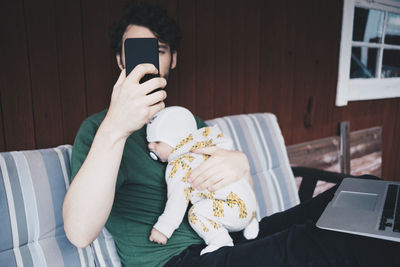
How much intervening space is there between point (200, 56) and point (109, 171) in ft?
4.24

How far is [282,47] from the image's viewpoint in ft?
7.89

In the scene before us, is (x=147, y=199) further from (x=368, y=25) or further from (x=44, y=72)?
(x=368, y=25)

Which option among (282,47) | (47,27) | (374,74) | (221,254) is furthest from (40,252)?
(374,74)

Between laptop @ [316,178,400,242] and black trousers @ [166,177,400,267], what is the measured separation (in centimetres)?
3

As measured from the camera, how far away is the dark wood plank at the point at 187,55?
1.80 meters

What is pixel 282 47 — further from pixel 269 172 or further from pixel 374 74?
pixel 374 74

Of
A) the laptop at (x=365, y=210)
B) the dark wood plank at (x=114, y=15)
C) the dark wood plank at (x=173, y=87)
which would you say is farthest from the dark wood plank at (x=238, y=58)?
the laptop at (x=365, y=210)

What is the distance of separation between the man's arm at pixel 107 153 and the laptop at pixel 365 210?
62cm

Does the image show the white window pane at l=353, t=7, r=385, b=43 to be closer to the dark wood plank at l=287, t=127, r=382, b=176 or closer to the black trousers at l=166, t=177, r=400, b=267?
the dark wood plank at l=287, t=127, r=382, b=176

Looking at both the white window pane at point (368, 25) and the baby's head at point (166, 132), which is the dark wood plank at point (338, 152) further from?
the baby's head at point (166, 132)

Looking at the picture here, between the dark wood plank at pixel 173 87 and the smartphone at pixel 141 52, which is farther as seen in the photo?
the dark wood plank at pixel 173 87

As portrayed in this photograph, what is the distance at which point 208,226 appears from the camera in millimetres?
1036

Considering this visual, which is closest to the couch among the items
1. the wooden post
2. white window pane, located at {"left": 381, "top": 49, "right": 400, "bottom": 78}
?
the wooden post

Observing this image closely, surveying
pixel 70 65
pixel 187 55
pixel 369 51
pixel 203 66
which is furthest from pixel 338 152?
pixel 70 65
